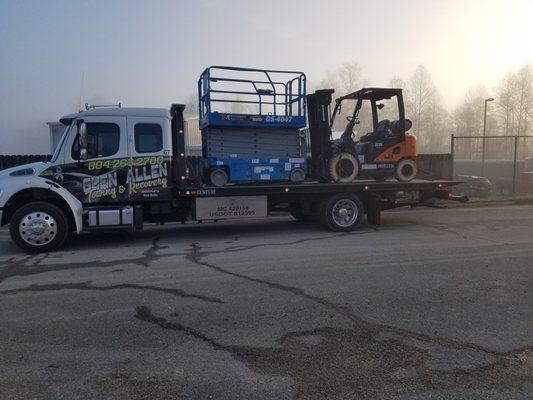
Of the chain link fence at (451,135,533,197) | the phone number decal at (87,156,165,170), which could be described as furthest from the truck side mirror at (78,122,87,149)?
the chain link fence at (451,135,533,197)

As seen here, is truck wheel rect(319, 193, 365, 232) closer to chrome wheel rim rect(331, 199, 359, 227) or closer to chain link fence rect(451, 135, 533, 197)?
chrome wheel rim rect(331, 199, 359, 227)

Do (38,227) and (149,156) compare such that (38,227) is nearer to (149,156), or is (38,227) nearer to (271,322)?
(149,156)

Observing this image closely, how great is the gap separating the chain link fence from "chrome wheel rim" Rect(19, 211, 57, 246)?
15.6m

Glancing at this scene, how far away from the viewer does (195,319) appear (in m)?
5.11

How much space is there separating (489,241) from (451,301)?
4.36 metres

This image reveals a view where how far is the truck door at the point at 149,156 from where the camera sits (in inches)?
380

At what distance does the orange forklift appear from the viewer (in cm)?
1173

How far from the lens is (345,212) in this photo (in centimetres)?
1116

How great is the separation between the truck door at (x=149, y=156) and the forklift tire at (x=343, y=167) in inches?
155

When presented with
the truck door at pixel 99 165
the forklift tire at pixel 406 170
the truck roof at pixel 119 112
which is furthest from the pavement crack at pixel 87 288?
the forklift tire at pixel 406 170

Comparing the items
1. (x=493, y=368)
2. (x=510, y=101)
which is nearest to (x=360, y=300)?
(x=493, y=368)

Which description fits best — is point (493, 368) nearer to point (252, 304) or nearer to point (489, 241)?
point (252, 304)

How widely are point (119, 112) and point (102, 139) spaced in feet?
2.13

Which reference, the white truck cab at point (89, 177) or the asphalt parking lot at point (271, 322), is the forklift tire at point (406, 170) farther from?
the white truck cab at point (89, 177)
